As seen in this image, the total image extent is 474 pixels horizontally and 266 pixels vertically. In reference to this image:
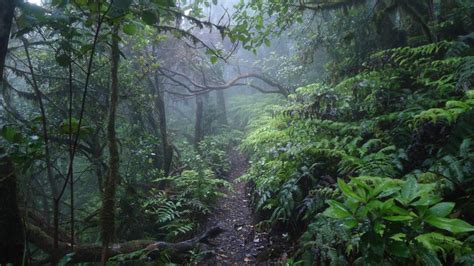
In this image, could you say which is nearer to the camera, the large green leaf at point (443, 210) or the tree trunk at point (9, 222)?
the large green leaf at point (443, 210)

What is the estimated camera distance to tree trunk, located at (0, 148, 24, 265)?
2.76 metres

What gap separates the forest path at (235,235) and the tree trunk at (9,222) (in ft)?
7.74

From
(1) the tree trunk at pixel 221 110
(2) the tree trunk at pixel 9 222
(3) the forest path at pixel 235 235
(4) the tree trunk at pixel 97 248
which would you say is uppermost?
(1) the tree trunk at pixel 221 110

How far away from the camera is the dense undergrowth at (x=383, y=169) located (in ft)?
5.30

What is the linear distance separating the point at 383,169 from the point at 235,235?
2.86 meters

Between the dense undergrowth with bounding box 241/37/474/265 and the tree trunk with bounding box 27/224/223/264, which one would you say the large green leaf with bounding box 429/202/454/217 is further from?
the tree trunk with bounding box 27/224/223/264

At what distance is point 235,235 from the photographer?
5320 mm

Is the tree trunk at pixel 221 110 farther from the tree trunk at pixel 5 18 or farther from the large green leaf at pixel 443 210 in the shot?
the large green leaf at pixel 443 210

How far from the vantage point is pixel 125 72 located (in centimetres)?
777

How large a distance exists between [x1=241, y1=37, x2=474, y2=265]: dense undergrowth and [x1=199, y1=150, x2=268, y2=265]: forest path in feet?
1.36

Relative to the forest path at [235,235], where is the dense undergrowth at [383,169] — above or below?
above

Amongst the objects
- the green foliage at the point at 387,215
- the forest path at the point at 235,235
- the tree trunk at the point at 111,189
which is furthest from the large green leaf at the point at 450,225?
the tree trunk at the point at 111,189

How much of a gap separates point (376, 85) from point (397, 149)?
1.83 m

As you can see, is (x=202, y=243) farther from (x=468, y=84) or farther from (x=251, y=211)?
(x=468, y=84)
